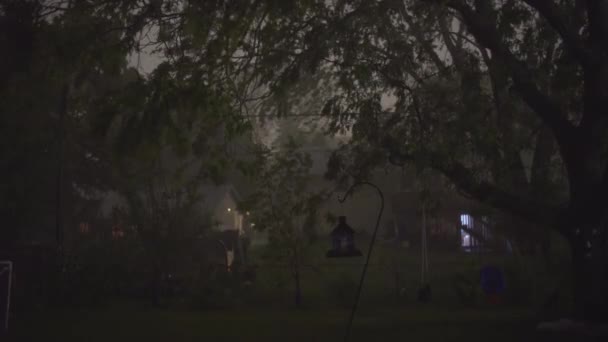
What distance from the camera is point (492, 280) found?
1620 centimetres

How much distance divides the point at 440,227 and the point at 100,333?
22578mm

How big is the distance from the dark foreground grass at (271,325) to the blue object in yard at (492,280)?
55 cm

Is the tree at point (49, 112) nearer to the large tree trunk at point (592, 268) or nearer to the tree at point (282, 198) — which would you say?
the tree at point (282, 198)

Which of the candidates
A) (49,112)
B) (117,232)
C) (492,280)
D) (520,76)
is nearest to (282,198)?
(492,280)

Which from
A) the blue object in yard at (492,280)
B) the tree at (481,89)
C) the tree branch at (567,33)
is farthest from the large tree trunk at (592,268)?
the blue object in yard at (492,280)

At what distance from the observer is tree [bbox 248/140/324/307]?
16172mm

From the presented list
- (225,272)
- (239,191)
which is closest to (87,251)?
(225,272)

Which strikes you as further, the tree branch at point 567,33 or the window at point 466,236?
the window at point 466,236

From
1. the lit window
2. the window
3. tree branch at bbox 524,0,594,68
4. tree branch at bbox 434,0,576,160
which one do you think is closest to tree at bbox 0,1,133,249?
the lit window

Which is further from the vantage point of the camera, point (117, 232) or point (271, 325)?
point (117, 232)

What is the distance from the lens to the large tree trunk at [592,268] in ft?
37.5

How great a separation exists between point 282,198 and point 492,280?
17.8 ft

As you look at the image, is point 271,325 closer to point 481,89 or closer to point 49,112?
point 481,89

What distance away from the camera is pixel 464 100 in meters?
11.5
